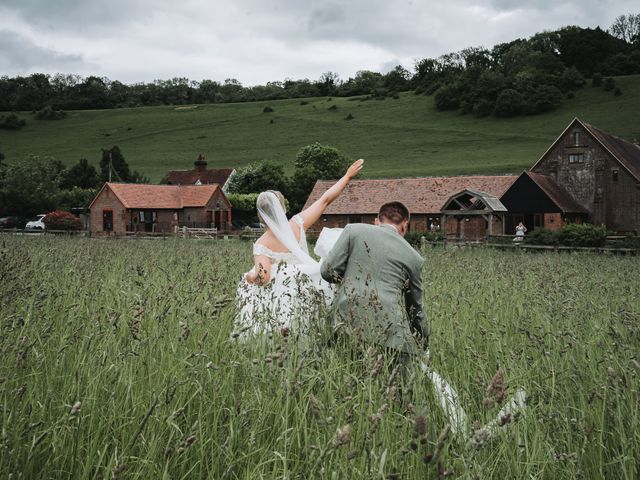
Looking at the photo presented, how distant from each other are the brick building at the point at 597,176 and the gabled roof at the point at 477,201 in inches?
278

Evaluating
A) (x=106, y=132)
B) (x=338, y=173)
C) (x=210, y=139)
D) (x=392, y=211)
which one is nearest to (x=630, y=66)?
(x=338, y=173)

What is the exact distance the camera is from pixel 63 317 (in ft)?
15.1

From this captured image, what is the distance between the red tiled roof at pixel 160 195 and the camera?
53.7m

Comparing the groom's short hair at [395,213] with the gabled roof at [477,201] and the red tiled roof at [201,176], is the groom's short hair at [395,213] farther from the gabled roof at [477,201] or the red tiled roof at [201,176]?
the red tiled roof at [201,176]

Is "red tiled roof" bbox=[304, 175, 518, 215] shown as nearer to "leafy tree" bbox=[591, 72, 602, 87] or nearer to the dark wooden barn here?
the dark wooden barn

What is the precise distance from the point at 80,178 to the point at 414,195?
45.8 meters

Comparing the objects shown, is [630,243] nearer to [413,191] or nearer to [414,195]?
[414,195]

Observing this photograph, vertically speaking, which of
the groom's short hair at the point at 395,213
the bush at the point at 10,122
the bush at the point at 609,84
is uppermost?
the bush at the point at 609,84

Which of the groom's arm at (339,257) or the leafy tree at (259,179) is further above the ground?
the groom's arm at (339,257)

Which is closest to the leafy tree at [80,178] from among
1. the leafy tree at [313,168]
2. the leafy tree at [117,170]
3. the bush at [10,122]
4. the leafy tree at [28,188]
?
the leafy tree at [117,170]

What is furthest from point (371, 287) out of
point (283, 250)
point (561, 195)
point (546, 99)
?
point (546, 99)

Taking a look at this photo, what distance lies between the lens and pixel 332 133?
95.8 metres

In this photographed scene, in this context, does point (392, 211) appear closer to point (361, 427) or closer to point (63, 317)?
point (361, 427)

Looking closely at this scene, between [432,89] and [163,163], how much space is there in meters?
51.6
